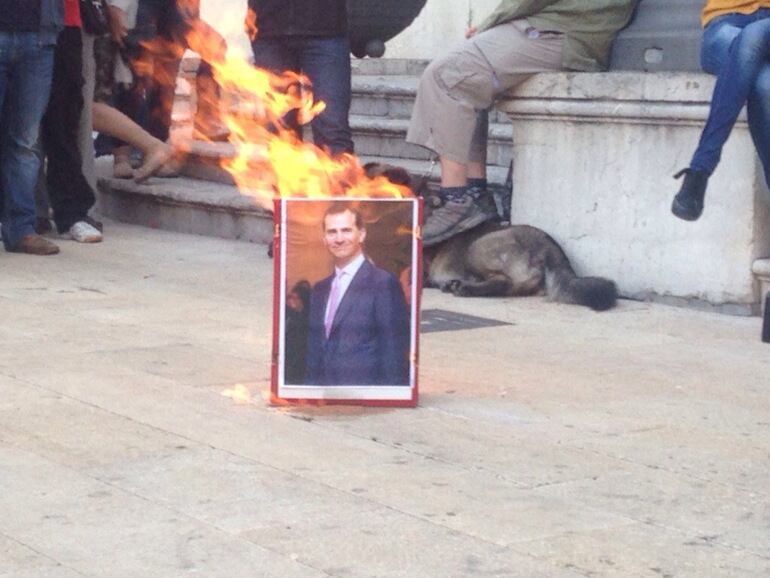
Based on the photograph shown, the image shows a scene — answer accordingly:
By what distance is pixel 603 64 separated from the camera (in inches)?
310

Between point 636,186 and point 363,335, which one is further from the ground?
point 636,186

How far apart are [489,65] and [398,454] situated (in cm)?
338

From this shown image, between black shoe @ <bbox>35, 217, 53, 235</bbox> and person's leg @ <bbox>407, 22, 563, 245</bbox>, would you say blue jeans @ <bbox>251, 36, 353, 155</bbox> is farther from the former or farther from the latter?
black shoe @ <bbox>35, 217, 53, 235</bbox>

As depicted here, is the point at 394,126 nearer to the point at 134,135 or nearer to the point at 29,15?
the point at 134,135

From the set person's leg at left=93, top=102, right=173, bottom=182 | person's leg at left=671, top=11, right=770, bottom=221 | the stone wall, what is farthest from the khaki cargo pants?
person's leg at left=93, top=102, right=173, bottom=182

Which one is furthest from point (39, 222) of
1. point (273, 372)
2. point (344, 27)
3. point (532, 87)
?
point (273, 372)

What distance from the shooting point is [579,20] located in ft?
25.5

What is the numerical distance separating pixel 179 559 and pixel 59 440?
120 centimetres

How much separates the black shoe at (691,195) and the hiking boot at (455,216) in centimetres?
126

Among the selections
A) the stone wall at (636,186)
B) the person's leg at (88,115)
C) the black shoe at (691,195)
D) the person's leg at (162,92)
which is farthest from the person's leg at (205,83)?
the black shoe at (691,195)

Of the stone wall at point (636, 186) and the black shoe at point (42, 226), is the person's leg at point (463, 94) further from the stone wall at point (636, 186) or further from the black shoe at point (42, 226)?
the black shoe at point (42, 226)

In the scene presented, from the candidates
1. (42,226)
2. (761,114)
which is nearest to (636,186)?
(761,114)

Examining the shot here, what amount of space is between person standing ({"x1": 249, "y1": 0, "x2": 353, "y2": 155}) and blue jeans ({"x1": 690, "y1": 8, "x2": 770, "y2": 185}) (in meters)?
2.14

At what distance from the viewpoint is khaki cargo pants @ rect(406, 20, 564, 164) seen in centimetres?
773
